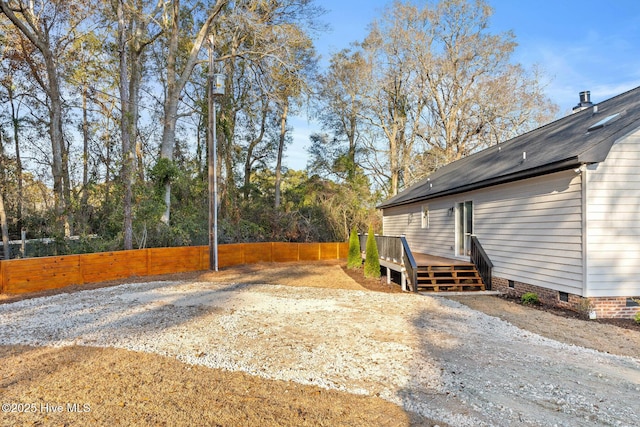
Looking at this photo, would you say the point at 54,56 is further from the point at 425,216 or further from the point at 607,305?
the point at 607,305

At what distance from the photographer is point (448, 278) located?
8969 mm

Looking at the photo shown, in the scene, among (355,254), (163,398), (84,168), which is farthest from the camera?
(84,168)

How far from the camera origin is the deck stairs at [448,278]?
8891 millimetres

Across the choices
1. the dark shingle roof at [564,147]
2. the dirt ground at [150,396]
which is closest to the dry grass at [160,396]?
the dirt ground at [150,396]

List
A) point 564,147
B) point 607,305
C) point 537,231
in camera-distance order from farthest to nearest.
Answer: point 537,231
point 564,147
point 607,305

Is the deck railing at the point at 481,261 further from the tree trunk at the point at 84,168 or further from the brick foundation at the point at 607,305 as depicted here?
the tree trunk at the point at 84,168

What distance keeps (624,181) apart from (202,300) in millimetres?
7879

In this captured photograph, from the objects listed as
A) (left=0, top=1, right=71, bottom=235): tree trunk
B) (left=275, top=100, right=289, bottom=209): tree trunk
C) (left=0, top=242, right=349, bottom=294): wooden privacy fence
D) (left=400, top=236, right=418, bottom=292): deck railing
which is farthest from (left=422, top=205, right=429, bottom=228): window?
(left=275, top=100, right=289, bottom=209): tree trunk

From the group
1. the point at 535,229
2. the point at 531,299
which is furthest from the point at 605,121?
the point at 531,299

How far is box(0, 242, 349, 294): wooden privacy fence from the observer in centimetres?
769

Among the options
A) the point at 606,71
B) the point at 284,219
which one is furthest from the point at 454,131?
the point at 284,219

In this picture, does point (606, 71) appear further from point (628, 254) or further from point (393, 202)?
point (628, 254)

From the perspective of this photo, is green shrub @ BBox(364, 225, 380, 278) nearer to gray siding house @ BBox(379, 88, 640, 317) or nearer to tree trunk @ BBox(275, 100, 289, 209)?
gray siding house @ BBox(379, 88, 640, 317)

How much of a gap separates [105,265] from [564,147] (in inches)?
428
